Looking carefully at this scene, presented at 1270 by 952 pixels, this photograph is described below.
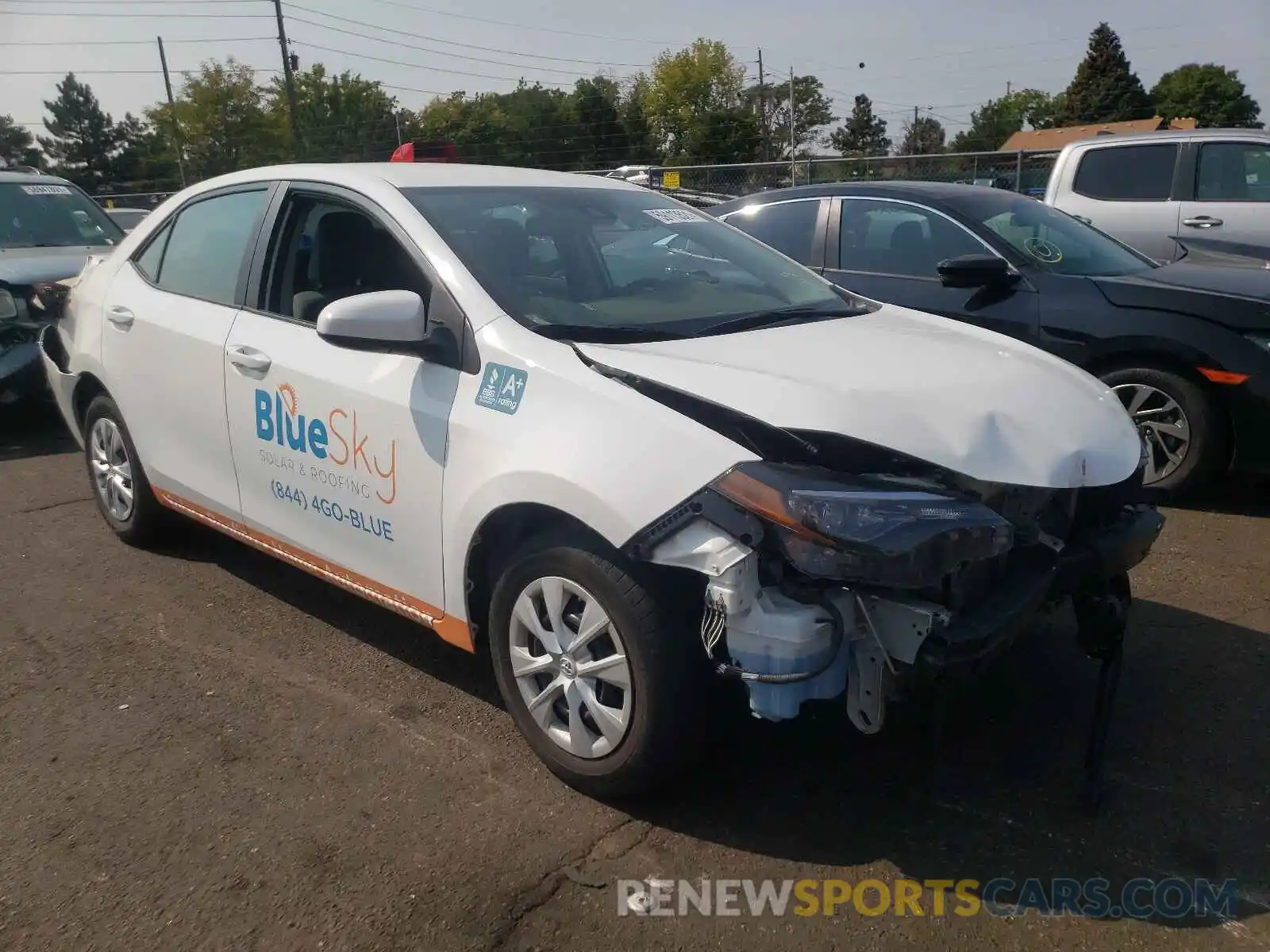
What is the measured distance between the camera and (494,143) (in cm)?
5791

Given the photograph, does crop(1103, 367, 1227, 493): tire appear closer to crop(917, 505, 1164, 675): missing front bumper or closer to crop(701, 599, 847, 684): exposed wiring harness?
crop(917, 505, 1164, 675): missing front bumper

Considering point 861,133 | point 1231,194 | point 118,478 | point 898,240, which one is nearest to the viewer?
point 118,478

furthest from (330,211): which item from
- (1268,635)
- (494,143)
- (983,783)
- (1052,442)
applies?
(494,143)

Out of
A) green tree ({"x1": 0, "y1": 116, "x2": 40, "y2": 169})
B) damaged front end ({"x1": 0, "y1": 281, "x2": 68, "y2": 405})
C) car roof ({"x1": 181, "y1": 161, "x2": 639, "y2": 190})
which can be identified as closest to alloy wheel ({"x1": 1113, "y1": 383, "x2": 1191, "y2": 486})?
car roof ({"x1": 181, "y1": 161, "x2": 639, "y2": 190})

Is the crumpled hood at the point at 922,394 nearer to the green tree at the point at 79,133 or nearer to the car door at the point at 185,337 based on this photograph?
the car door at the point at 185,337

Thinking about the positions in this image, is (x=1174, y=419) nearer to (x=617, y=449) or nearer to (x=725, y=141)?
(x=617, y=449)

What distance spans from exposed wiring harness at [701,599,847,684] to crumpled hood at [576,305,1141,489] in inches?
17.2

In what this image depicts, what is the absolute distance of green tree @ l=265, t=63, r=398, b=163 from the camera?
163 feet

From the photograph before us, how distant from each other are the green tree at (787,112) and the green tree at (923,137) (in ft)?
19.7

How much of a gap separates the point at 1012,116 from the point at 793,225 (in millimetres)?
107873

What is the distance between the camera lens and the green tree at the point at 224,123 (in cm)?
5012

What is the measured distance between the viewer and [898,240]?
6117 mm

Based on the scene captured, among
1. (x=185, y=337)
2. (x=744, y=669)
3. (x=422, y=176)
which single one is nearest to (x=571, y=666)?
(x=744, y=669)

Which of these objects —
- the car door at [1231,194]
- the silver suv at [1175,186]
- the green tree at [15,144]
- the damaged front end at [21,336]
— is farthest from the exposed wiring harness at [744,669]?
the green tree at [15,144]
